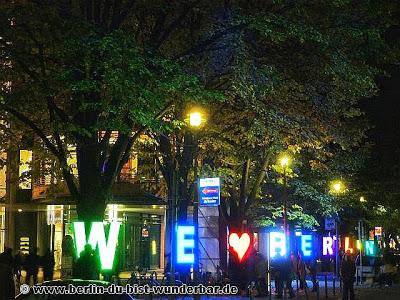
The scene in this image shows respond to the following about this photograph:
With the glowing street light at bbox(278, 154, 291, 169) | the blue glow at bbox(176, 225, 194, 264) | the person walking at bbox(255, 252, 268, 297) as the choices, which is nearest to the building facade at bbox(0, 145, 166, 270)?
the glowing street light at bbox(278, 154, 291, 169)

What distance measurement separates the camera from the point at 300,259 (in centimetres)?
2811

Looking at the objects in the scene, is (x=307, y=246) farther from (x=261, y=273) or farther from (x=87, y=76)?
(x=87, y=76)

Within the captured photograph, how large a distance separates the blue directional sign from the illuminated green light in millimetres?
3798

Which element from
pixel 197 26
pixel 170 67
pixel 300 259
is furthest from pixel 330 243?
pixel 170 67

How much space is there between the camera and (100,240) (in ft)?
62.0

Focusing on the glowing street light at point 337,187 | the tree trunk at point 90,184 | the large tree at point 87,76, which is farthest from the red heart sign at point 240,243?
the glowing street light at point 337,187

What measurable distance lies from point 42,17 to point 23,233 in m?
24.0

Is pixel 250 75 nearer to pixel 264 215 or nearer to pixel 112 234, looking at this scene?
pixel 112 234

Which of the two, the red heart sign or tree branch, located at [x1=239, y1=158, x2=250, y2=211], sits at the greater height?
tree branch, located at [x1=239, y1=158, x2=250, y2=211]

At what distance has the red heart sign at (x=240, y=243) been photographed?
27016mm

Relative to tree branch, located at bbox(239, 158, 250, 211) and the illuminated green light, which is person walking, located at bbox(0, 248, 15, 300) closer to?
the illuminated green light

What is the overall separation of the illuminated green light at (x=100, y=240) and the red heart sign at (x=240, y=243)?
27.7 ft

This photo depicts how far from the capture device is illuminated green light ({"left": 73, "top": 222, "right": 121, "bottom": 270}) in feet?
61.5

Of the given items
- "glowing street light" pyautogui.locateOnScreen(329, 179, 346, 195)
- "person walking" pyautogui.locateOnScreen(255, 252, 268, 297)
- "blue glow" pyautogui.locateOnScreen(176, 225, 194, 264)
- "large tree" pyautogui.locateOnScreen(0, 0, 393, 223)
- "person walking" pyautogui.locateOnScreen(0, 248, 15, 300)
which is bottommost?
"person walking" pyautogui.locateOnScreen(255, 252, 268, 297)
